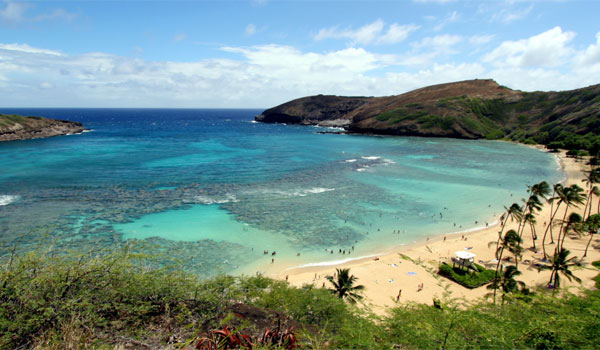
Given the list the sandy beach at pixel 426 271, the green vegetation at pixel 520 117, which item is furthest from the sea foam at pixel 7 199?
the green vegetation at pixel 520 117

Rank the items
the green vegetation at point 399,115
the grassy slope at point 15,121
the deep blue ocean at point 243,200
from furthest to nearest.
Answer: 1. the green vegetation at point 399,115
2. the grassy slope at point 15,121
3. the deep blue ocean at point 243,200

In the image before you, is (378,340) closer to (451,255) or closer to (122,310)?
(122,310)

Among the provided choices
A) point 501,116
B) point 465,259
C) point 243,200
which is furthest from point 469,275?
point 501,116

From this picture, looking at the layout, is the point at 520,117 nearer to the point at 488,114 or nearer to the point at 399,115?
the point at 488,114

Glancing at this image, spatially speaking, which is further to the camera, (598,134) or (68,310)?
(598,134)

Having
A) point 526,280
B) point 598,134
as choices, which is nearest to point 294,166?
point 526,280

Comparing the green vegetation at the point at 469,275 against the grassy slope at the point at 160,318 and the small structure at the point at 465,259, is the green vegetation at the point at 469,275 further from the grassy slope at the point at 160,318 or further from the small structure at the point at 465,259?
the grassy slope at the point at 160,318
